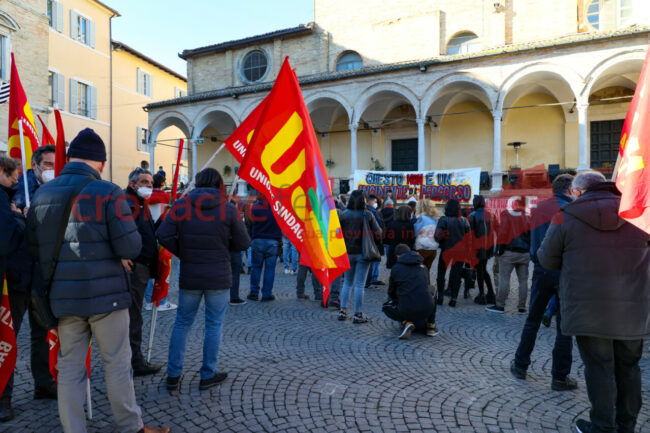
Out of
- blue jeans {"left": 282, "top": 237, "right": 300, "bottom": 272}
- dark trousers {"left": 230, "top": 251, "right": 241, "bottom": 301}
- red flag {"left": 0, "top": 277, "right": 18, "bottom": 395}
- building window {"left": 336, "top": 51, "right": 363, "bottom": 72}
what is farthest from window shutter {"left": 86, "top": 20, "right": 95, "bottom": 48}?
red flag {"left": 0, "top": 277, "right": 18, "bottom": 395}

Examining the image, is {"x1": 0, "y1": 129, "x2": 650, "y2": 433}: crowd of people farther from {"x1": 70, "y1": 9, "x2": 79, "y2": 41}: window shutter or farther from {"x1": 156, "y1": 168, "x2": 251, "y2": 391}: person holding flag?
{"x1": 70, "y1": 9, "x2": 79, "y2": 41}: window shutter

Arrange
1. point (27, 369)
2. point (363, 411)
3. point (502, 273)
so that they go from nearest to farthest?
point (363, 411), point (27, 369), point (502, 273)

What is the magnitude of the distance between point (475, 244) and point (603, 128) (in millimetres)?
14834

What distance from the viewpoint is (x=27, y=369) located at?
161 inches

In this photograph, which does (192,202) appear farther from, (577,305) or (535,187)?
(535,187)

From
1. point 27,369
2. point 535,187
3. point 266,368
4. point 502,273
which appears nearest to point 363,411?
point 266,368

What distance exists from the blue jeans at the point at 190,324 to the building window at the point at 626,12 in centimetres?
2067

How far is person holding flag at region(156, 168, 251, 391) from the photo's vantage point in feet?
11.8

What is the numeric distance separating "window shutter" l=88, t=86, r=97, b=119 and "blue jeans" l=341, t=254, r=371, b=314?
2663 cm

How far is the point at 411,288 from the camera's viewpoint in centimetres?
534

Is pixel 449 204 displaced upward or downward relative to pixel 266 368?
upward

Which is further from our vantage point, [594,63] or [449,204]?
[594,63]

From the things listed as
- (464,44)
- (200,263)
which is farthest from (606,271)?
(464,44)

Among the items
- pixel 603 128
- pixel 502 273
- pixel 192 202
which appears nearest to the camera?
pixel 192 202
